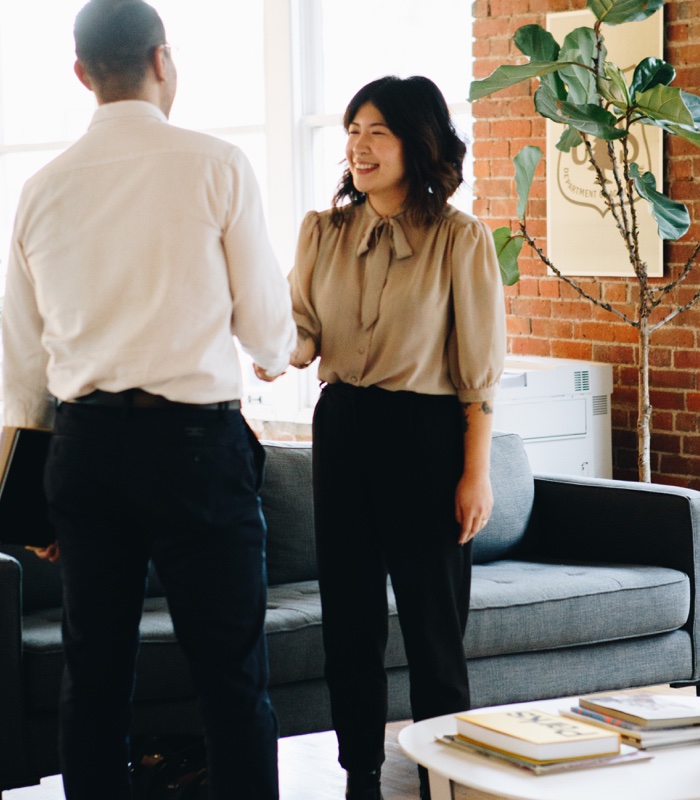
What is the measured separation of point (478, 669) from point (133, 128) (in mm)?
1773

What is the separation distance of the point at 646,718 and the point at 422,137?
1171mm

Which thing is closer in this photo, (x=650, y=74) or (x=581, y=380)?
(x=650, y=74)

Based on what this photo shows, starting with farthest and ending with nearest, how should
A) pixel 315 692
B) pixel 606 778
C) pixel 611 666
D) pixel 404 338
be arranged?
pixel 611 666 → pixel 315 692 → pixel 404 338 → pixel 606 778

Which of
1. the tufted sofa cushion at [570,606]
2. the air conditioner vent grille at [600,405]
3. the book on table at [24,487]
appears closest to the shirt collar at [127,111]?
the book on table at [24,487]

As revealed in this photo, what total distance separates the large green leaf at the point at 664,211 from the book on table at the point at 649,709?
2.29 metres

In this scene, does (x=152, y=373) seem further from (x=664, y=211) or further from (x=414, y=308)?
(x=664, y=211)

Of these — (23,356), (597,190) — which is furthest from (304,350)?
(597,190)

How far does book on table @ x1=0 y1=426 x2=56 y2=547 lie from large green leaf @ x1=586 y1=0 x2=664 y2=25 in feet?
8.91

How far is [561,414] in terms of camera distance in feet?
16.0

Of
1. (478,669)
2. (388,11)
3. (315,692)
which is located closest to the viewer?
(315,692)

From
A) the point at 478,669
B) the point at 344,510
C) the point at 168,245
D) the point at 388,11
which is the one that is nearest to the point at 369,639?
the point at 344,510

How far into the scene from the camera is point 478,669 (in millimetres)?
3260

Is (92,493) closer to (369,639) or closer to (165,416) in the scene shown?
(165,416)

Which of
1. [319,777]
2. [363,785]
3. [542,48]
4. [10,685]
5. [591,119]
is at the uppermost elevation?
[542,48]
